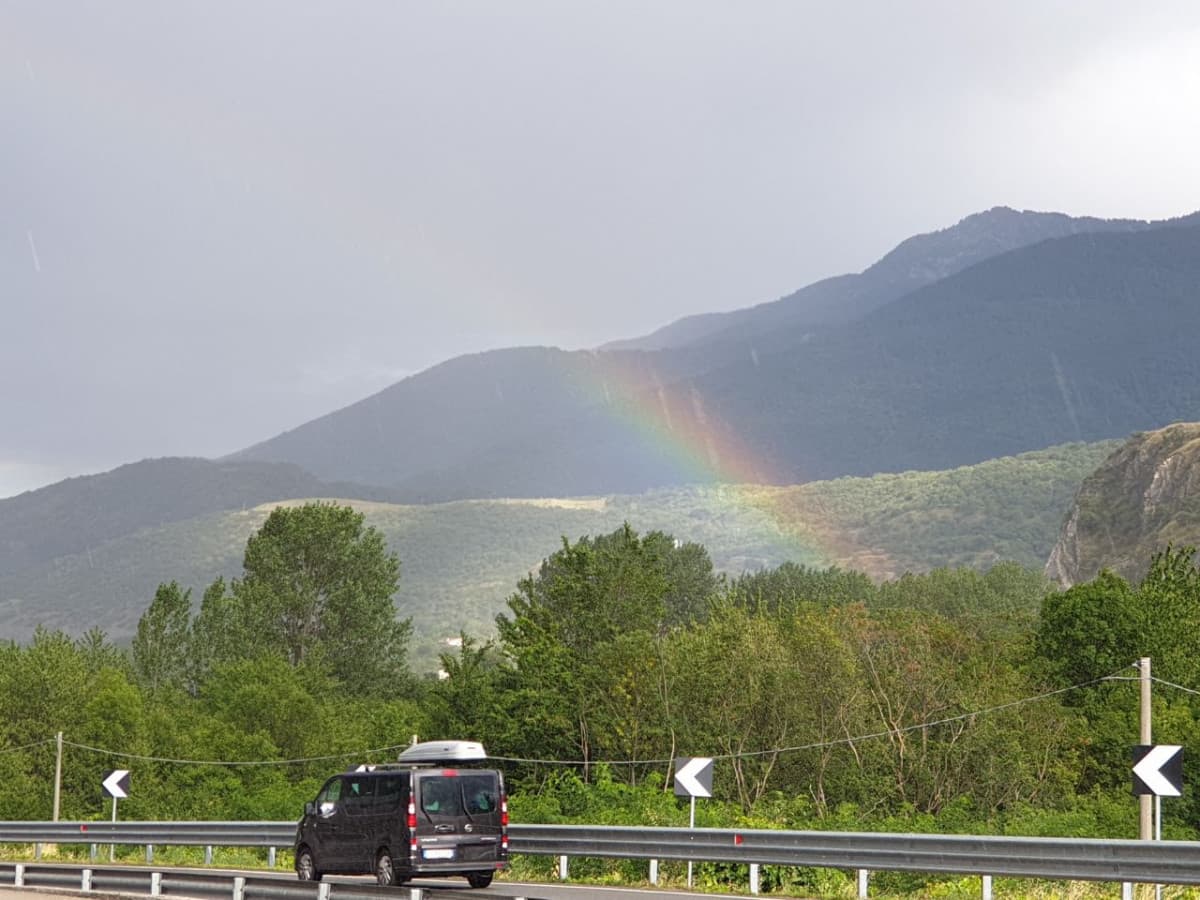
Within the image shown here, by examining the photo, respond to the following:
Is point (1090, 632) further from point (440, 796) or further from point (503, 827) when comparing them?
point (440, 796)

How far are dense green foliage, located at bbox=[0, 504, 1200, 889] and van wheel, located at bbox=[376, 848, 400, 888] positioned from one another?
6228 millimetres

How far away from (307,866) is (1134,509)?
468ft

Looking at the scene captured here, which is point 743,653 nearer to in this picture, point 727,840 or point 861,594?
point 727,840

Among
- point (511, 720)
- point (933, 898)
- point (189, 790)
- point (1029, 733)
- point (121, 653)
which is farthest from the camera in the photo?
point (121, 653)

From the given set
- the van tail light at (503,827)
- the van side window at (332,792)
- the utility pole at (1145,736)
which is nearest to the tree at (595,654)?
the utility pole at (1145,736)

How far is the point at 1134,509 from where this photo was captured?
6068 inches

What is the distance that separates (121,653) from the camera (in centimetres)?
12262

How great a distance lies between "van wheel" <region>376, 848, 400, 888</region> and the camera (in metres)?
22.7

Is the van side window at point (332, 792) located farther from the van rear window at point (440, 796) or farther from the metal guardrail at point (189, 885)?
the van rear window at point (440, 796)

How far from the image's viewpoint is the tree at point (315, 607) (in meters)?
108

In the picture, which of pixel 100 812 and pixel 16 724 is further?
pixel 16 724

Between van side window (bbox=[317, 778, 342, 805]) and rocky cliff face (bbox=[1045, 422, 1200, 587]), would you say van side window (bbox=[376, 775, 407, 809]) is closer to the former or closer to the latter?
van side window (bbox=[317, 778, 342, 805])

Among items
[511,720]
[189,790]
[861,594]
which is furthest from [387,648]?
[511,720]

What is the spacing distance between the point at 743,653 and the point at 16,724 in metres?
51.0
